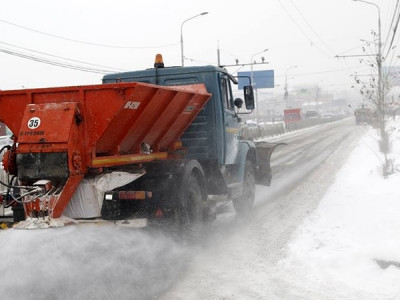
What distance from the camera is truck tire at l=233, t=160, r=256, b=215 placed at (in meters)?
8.54

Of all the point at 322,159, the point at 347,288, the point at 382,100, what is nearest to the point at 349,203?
the point at 347,288

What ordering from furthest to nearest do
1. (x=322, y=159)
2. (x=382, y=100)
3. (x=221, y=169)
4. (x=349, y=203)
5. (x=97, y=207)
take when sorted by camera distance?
1. (x=322, y=159)
2. (x=382, y=100)
3. (x=349, y=203)
4. (x=221, y=169)
5. (x=97, y=207)

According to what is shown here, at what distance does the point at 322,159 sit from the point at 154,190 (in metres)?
14.3

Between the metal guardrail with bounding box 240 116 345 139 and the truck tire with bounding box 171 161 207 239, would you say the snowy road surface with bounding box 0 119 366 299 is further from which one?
the metal guardrail with bounding box 240 116 345 139

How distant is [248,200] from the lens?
8.83 meters

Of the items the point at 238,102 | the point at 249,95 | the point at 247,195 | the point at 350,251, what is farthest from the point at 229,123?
the point at 350,251

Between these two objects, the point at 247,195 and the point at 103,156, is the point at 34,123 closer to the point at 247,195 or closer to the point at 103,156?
the point at 103,156

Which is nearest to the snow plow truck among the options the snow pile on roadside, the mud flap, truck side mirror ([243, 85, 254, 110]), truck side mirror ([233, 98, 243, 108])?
truck side mirror ([233, 98, 243, 108])

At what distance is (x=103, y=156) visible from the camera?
514cm

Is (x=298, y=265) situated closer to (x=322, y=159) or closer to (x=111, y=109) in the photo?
(x=111, y=109)

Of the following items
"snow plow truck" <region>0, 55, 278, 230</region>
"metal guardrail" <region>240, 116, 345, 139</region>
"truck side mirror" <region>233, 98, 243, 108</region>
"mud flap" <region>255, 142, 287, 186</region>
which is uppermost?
"truck side mirror" <region>233, 98, 243, 108</region>

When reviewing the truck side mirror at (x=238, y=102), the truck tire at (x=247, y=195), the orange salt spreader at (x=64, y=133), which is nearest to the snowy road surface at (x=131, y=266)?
the orange salt spreader at (x=64, y=133)

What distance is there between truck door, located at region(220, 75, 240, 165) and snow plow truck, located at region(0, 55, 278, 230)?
0.70 meters

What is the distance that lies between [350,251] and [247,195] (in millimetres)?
3423
